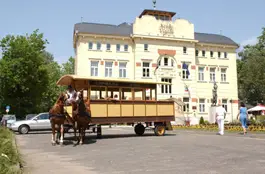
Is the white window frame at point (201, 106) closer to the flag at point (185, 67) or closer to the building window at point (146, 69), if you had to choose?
the flag at point (185, 67)

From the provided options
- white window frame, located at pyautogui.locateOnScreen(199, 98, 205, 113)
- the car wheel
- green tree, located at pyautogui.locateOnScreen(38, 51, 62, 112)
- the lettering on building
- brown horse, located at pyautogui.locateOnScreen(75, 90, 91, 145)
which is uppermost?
the lettering on building

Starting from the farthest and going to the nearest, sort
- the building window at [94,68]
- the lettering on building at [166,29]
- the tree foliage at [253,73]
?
the tree foliage at [253,73]
the lettering on building at [166,29]
the building window at [94,68]

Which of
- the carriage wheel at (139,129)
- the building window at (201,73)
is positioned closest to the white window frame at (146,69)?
the building window at (201,73)

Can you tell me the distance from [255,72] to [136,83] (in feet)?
149

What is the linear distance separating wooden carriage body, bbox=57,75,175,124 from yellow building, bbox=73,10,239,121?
27.7 metres

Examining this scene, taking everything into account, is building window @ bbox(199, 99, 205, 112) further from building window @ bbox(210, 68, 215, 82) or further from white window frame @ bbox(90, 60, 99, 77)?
white window frame @ bbox(90, 60, 99, 77)

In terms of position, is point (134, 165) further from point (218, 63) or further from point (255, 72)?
point (255, 72)

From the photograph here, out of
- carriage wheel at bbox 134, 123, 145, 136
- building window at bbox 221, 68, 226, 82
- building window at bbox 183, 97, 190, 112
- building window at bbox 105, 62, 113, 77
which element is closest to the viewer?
carriage wheel at bbox 134, 123, 145, 136

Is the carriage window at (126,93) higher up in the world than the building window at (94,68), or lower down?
lower down

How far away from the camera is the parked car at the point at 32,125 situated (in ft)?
84.5

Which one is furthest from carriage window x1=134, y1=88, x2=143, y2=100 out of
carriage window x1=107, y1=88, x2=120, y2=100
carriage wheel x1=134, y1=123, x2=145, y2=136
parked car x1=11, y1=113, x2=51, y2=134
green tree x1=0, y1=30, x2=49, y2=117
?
green tree x1=0, y1=30, x2=49, y2=117

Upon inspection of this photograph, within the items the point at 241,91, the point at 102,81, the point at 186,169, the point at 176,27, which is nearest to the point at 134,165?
the point at 186,169

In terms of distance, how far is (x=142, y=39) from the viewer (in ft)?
157

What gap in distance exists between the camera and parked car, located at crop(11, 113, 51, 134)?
25766mm
